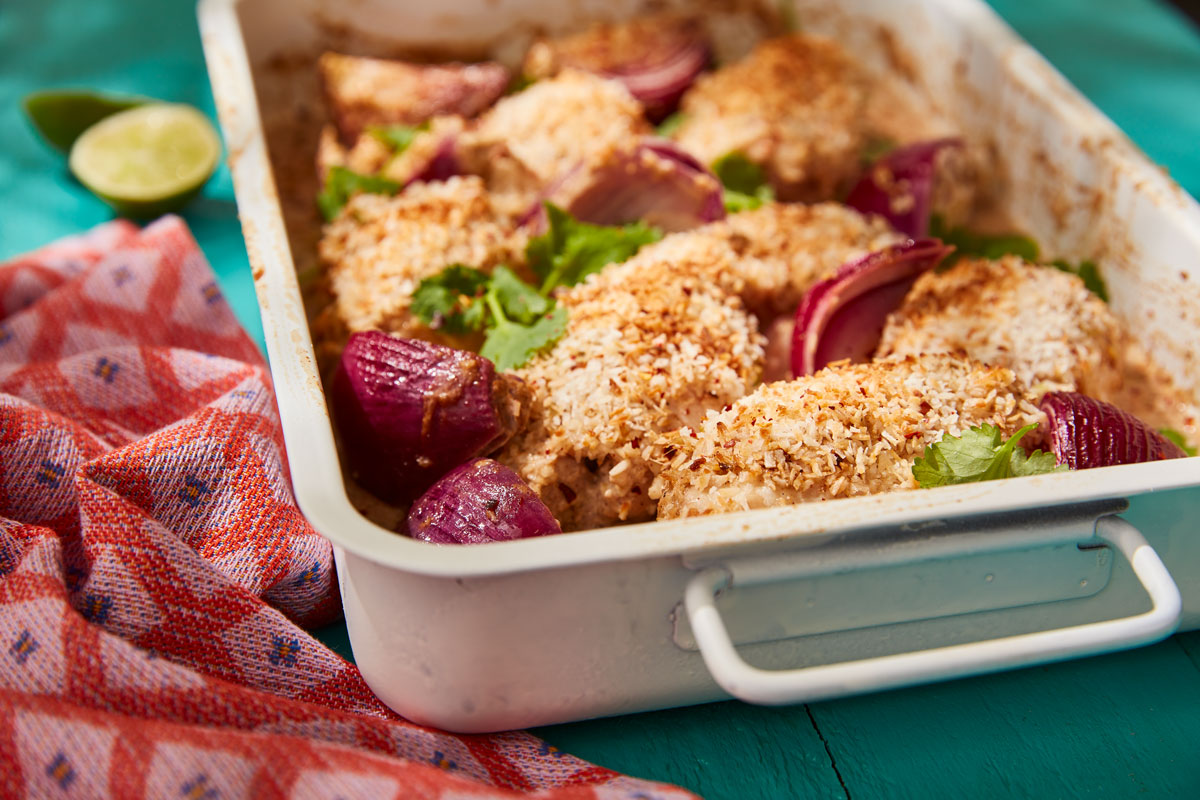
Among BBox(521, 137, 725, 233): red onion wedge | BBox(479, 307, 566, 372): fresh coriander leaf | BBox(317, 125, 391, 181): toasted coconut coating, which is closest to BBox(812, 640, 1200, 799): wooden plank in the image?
BBox(479, 307, 566, 372): fresh coriander leaf

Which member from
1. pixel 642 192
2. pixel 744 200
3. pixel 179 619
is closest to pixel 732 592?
pixel 179 619

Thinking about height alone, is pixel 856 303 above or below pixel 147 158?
above

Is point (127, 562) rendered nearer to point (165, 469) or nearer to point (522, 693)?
point (165, 469)

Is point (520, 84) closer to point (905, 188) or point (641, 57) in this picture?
point (641, 57)

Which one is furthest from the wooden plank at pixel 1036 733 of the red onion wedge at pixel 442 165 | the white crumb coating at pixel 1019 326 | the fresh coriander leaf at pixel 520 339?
the red onion wedge at pixel 442 165

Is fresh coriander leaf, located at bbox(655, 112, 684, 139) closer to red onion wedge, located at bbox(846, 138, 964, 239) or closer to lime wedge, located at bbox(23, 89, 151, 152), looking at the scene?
red onion wedge, located at bbox(846, 138, 964, 239)
